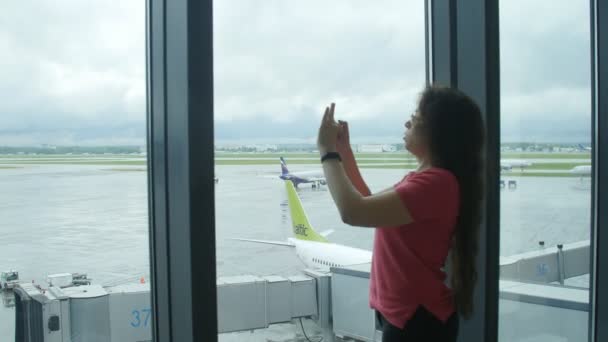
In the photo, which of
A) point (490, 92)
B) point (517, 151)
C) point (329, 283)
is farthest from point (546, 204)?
point (329, 283)

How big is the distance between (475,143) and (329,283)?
187cm

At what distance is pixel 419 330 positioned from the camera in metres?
1.21

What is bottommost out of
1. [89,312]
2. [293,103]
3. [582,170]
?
[89,312]

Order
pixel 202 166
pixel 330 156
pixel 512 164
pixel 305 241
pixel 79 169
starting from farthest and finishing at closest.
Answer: pixel 305 241 → pixel 512 164 → pixel 79 169 → pixel 202 166 → pixel 330 156

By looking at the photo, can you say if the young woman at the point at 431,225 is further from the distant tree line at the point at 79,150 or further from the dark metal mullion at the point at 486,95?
the dark metal mullion at the point at 486,95

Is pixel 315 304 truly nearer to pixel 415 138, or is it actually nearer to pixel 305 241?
pixel 305 241

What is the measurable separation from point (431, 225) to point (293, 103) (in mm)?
814

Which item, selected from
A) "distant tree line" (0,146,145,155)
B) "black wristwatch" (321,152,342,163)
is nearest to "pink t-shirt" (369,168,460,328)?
"black wristwatch" (321,152,342,163)

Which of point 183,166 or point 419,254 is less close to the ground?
point 183,166

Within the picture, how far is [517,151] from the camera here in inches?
99.2

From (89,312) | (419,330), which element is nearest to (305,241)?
(89,312)

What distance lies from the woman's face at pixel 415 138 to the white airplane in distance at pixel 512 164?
110 centimetres

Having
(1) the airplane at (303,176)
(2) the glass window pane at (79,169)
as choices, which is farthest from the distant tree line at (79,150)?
(1) the airplane at (303,176)

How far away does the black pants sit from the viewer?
1.21 m
